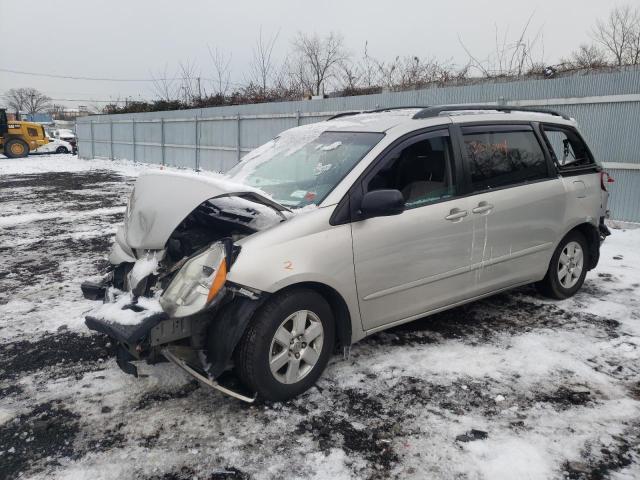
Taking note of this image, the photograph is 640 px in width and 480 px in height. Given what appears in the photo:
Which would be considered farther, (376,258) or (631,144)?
(631,144)

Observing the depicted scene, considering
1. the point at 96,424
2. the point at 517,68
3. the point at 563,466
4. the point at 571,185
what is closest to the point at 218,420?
the point at 96,424

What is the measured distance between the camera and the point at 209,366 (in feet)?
9.55

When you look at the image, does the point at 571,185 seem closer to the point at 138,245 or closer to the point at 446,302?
the point at 446,302

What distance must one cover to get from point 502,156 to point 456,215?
2.71ft

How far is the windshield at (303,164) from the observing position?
3.46 m

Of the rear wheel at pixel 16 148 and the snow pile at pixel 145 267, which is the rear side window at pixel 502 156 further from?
the rear wheel at pixel 16 148

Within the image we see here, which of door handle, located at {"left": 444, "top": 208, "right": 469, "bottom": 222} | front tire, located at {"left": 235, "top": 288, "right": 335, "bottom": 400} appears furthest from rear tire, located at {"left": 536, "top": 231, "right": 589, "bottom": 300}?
front tire, located at {"left": 235, "top": 288, "right": 335, "bottom": 400}

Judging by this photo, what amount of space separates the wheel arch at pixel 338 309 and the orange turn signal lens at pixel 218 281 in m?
0.52

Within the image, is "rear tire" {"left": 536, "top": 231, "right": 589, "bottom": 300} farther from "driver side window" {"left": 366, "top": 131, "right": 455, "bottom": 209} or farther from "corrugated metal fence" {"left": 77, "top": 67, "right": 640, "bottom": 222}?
"corrugated metal fence" {"left": 77, "top": 67, "right": 640, "bottom": 222}

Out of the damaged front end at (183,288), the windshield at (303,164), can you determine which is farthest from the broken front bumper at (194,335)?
the windshield at (303,164)

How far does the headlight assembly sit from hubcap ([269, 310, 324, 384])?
46cm

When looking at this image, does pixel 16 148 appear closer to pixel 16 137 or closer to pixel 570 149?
pixel 16 137

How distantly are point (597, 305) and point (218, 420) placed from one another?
12.0 ft

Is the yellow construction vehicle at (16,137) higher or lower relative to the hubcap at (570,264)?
higher
